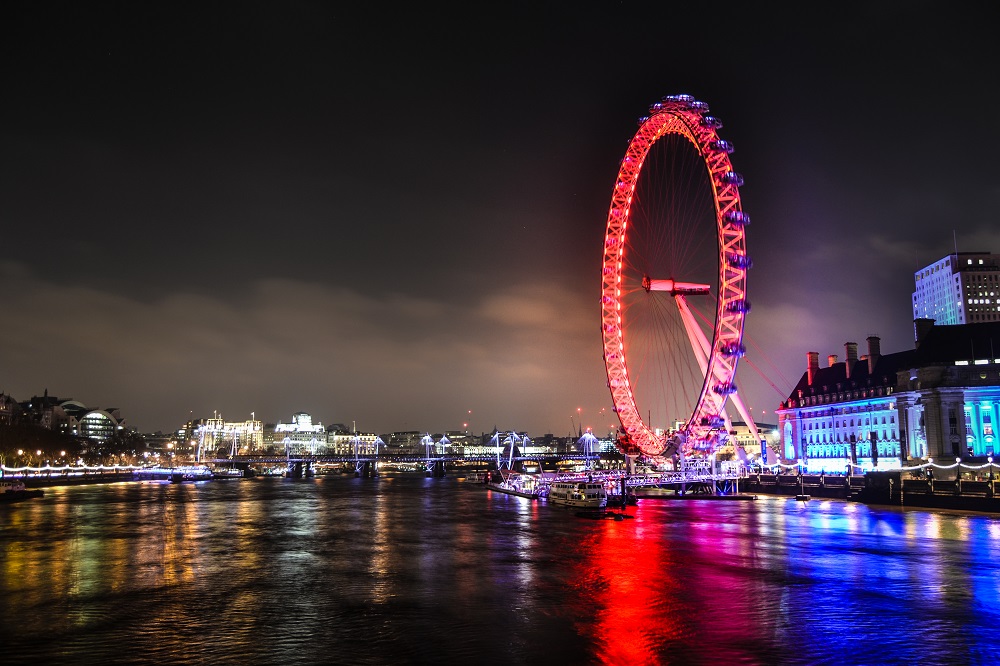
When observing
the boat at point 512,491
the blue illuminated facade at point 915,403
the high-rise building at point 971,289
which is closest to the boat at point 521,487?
the boat at point 512,491

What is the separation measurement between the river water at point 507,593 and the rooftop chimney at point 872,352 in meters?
61.5

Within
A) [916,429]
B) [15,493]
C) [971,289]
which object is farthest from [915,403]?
[15,493]

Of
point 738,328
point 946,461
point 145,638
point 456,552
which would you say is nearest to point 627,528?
point 456,552

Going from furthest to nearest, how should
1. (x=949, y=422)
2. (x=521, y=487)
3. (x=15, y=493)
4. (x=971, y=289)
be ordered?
1. (x=971, y=289)
2. (x=521, y=487)
3. (x=949, y=422)
4. (x=15, y=493)

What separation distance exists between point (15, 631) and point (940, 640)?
29712mm

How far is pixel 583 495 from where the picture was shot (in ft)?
273

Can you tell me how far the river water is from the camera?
24.7m

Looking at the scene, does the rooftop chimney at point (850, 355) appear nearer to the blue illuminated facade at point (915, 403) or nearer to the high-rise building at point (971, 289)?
the blue illuminated facade at point (915, 403)

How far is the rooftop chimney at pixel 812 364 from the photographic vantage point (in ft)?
468

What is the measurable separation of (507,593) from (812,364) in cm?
12251

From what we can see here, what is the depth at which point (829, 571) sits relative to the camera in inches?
1540

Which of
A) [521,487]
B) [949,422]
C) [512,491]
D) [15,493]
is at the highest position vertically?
[949,422]

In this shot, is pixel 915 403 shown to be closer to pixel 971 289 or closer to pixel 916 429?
pixel 916 429

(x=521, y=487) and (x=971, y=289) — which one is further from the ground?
(x=971, y=289)
